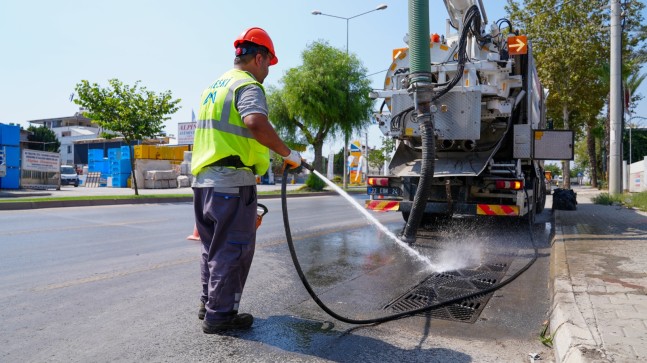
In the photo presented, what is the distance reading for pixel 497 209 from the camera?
24.6 ft

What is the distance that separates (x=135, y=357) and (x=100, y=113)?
17680 millimetres

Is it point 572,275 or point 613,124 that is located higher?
point 613,124

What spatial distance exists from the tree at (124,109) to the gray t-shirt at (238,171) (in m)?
16.7

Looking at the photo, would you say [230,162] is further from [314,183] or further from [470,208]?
[314,183]

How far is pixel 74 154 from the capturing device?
2648 inches

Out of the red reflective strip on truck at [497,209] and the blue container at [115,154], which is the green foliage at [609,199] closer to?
the red reflective strip on truck at [497,209]

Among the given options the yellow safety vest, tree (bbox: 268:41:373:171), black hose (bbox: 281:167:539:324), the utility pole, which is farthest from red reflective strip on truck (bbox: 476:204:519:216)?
tree (bbox: 268:41:373:171)

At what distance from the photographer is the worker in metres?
3.15

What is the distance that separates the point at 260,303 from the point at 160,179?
26.8m

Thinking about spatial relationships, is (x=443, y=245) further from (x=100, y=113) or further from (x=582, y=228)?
(x=100, y=113)

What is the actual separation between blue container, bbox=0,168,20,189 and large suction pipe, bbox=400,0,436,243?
24063 mm

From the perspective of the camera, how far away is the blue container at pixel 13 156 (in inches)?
945

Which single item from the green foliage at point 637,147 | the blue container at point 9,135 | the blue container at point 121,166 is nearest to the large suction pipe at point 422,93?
the blue container at point 9,135

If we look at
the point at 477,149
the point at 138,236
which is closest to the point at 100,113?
the point at 138,236
